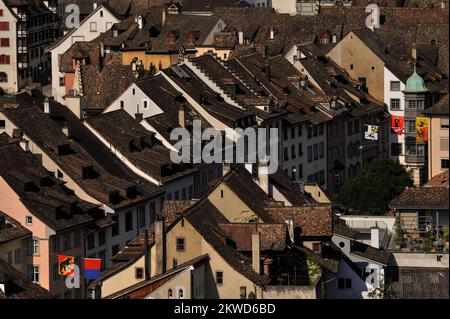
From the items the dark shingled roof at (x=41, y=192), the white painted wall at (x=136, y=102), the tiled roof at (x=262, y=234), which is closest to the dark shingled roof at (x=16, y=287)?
the tiled roof at (x=262, y=234)

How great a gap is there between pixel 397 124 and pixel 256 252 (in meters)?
67.2

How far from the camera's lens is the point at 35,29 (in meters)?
190

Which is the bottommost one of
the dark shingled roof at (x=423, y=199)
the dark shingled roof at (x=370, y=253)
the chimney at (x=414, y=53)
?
the dark shingled roof at (x=370, y=253)

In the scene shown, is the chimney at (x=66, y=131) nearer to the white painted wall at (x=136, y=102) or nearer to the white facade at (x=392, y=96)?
the white painted wall at (x=136, y=102)

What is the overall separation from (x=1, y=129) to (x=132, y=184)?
6.90m

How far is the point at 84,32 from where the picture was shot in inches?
6900

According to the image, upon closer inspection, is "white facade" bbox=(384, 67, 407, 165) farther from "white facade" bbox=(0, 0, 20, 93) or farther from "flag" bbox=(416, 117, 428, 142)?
"white facade" bbox=(0, 0, 20, 93)

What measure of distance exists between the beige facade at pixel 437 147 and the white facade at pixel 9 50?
80779 mm

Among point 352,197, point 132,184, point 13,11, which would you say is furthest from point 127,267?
point 13,11

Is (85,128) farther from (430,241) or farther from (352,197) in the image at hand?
(430,241)

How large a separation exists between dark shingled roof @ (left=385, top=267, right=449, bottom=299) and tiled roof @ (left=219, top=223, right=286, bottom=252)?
4506mm

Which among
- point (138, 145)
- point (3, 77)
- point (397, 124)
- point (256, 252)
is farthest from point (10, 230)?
point (3, 77)

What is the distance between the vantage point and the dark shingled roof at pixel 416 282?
7438 cm

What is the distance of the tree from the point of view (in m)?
112
